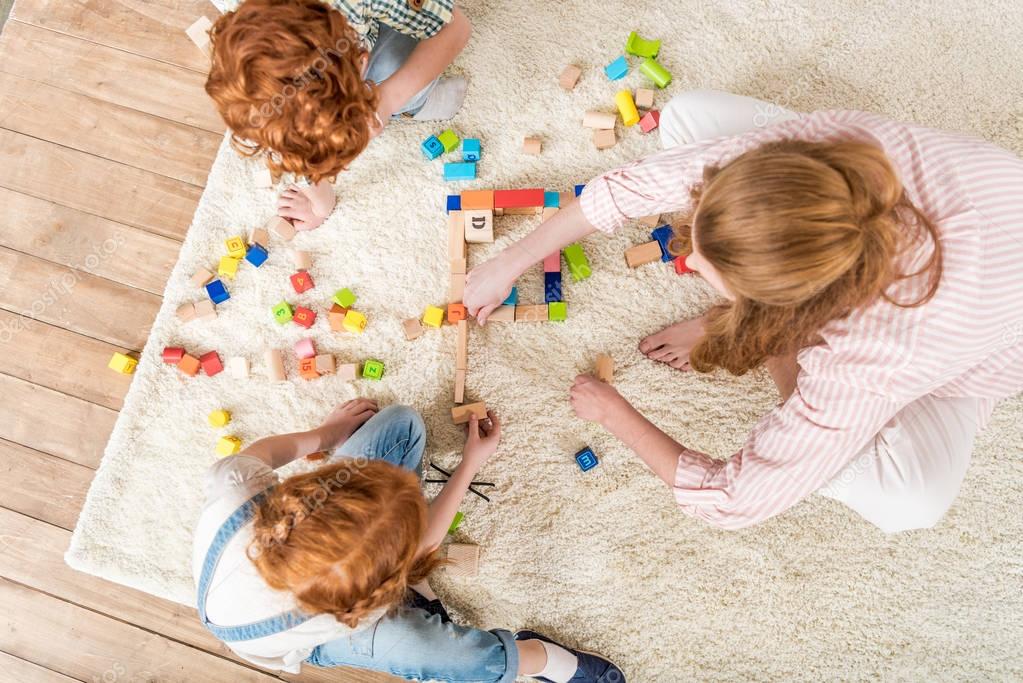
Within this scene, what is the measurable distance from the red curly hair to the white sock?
3.70ft

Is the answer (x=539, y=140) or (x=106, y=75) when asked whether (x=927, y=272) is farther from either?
(x=106, y=75)

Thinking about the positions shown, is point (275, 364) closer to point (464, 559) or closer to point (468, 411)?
point (468, 411)

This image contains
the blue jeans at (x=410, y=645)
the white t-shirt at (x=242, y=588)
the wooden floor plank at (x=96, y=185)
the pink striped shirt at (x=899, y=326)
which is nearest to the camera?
the pink striped shirt at (x=899, y=326)

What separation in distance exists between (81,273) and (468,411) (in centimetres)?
104

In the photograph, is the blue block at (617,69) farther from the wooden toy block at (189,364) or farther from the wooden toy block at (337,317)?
the wooden toy block at (189,364)

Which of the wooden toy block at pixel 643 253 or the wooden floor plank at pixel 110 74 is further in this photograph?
the wooden floor plank at pixel 110 74

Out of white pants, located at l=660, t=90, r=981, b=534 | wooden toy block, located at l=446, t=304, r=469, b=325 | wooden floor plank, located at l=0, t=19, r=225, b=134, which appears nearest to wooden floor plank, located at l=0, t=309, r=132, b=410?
wooden floor plank, located at l=0, t=19, r=225, b=134

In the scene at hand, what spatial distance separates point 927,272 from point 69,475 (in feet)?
6.04

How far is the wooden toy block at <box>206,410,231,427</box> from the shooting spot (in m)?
1.55

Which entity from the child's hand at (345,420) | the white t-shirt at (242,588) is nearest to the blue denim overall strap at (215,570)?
the white t-shirt at (242,588)

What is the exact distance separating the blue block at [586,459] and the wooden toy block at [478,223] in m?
0.54

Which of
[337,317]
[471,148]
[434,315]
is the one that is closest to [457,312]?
[434,315]

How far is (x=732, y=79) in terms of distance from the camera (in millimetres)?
1627

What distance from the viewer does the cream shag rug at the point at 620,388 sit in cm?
151
